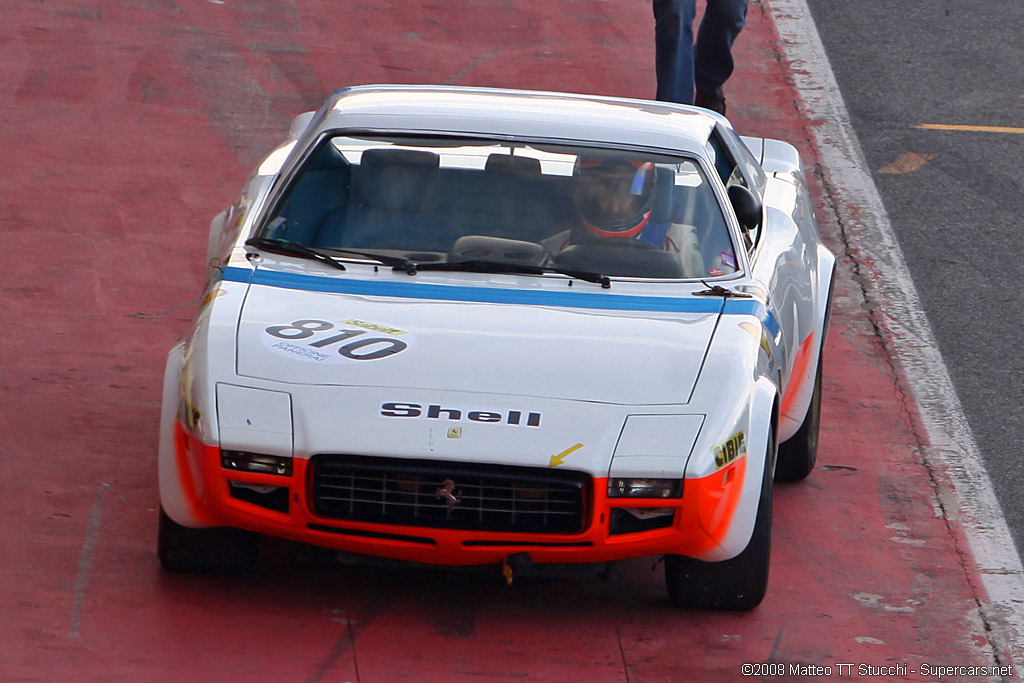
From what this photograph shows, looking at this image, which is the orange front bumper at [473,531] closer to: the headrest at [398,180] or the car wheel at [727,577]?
the car wheel at [727,577]

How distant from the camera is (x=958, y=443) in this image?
23.8ft

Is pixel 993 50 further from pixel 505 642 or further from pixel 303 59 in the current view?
pixel 505 642

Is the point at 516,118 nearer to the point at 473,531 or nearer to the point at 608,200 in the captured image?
the point at 608,200

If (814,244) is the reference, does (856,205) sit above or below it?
below

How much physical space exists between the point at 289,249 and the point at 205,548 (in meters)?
1.19

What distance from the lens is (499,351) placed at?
515 cm

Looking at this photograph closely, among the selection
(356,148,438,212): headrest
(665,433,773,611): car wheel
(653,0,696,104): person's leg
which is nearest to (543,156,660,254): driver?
(356,148,438,212): headrest

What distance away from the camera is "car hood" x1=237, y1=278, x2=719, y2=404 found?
16.4ft

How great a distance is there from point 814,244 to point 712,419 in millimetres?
2321

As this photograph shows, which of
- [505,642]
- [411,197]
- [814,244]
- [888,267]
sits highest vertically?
[411,197]

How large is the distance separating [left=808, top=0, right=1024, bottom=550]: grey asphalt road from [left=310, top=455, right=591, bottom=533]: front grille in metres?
2.51

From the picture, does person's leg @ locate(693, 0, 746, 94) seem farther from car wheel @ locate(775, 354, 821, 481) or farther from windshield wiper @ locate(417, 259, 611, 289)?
windshield wiper @ locate(417, 259, 611, 289)

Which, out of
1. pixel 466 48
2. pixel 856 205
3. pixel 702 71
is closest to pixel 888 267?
pixel 856 205

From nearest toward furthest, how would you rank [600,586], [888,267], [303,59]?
[600,586]
[888,267]
[303,59]
